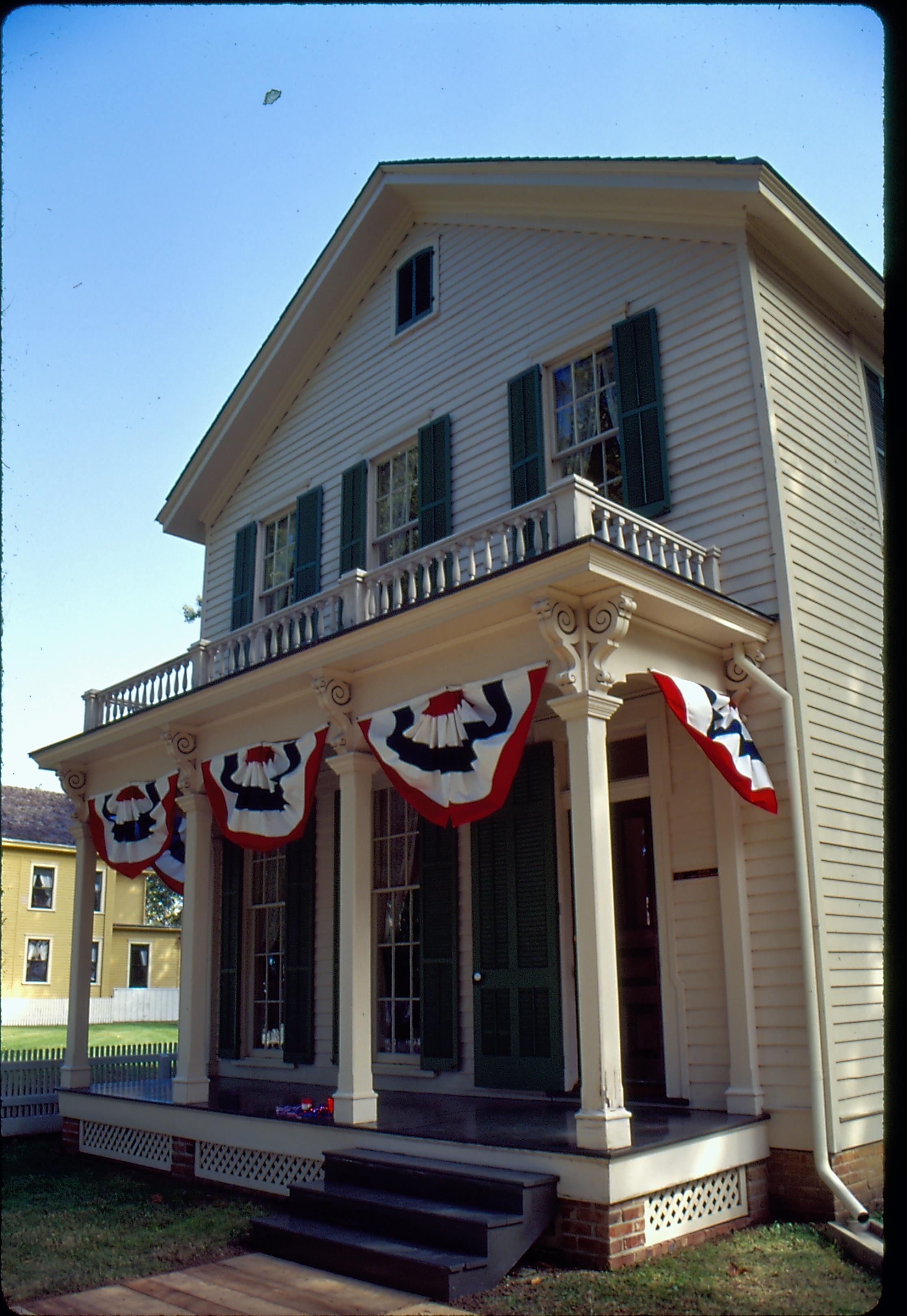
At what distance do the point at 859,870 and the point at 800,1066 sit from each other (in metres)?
1.64

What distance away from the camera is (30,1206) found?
8.41 metres

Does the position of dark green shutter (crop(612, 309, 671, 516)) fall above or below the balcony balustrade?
above

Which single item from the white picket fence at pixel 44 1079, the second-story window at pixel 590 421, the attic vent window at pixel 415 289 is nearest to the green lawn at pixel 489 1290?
the white picket fence at pixel 44 1079

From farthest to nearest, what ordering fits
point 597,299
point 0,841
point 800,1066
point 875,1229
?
point 0,841
point 597,299
point 800,1066
point 875,1229

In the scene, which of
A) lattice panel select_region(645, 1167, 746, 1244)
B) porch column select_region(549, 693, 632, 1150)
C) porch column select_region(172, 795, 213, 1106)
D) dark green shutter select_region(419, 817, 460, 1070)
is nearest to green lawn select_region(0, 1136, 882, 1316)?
lattice panel select_region(645, 1167, 746, 1244)

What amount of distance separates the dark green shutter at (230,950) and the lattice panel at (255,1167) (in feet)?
10.3

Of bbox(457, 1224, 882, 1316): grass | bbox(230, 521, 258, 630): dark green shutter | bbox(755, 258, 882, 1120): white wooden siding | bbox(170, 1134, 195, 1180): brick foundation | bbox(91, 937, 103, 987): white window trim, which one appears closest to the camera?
bbox(457, 1224, 882, 1316): grass

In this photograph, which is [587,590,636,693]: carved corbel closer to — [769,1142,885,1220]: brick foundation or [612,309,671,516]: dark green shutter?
[612,309,671,516]: dark green shutter

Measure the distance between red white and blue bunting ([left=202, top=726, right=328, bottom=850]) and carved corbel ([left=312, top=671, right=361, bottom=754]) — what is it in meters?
0.25

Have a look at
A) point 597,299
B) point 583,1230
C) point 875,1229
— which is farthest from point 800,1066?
point 597,299

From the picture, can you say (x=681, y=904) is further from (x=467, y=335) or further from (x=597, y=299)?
(x=467, y=335)

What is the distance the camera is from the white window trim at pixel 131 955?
127ft

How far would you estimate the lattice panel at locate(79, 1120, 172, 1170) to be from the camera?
973 centimetres

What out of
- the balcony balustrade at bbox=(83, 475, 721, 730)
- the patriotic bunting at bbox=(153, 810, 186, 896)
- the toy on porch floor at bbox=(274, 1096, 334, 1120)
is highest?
the balcony balustrade at bbox=(83, 475, 721, 730)
